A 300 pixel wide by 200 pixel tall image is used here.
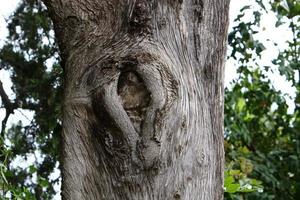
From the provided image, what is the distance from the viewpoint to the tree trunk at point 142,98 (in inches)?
76.0

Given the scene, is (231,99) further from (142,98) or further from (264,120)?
(142,98)

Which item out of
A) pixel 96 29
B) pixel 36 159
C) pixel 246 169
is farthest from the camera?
pixel 36 159

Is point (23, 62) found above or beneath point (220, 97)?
above

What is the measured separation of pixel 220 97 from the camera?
6.99 feet

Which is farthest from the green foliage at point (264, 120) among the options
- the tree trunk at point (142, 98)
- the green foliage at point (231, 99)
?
the tree trunk at point (142, 98)

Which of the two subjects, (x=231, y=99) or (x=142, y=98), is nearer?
(x=142, y=98)

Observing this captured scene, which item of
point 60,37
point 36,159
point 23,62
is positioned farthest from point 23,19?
point 60,37

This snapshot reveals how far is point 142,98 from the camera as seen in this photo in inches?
77.7

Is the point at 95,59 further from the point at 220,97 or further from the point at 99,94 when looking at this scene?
the point at 220,97

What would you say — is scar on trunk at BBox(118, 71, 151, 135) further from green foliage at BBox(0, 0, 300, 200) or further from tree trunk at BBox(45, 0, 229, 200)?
green foliage at BBox(0, 0, 300, 200)

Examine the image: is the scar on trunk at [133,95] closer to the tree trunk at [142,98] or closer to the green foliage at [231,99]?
the tree trunk at [142,98]

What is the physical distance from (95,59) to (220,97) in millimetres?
401

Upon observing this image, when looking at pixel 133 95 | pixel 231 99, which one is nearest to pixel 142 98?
pixel 133 95

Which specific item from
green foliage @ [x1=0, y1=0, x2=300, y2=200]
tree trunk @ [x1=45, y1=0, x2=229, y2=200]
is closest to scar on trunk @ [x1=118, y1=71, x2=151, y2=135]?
tree trunk @ [x1=45, y1=0, x2=229, y2=200]
